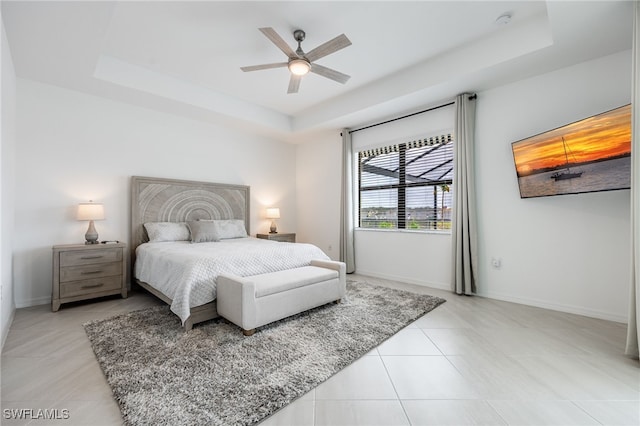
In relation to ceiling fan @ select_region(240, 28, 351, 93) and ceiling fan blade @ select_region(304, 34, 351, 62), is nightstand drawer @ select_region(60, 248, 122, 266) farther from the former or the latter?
ceiling fan blade @ select_region(304, 34, 351, 62)

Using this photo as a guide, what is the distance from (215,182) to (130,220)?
1.41 m

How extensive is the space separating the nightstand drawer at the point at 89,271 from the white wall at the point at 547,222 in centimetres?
410

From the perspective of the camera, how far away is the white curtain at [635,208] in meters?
1.91

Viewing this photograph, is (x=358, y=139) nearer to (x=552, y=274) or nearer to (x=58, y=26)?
(x=552, y=274)

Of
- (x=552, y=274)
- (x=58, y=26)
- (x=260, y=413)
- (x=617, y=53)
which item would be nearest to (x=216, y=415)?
(x=260, y=413)

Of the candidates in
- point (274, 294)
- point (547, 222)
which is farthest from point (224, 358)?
point (547, 222)

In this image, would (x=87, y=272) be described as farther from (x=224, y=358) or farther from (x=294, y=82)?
(x=294, y=82)

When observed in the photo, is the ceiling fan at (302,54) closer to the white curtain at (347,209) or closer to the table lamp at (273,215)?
the white curtain at (347,209)

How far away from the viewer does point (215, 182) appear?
15.7 ft

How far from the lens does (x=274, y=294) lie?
8.27ft

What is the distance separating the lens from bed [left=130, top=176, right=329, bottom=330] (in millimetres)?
2543

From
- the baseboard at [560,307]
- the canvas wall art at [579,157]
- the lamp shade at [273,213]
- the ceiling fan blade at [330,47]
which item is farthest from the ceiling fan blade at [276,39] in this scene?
the baseboard at [560,307]

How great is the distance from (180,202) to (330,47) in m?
3.21

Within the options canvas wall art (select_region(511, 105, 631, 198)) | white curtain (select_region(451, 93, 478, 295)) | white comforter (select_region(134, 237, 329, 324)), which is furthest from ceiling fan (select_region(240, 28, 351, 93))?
canvas wall art (select_region(511, 105, 631, 198))
